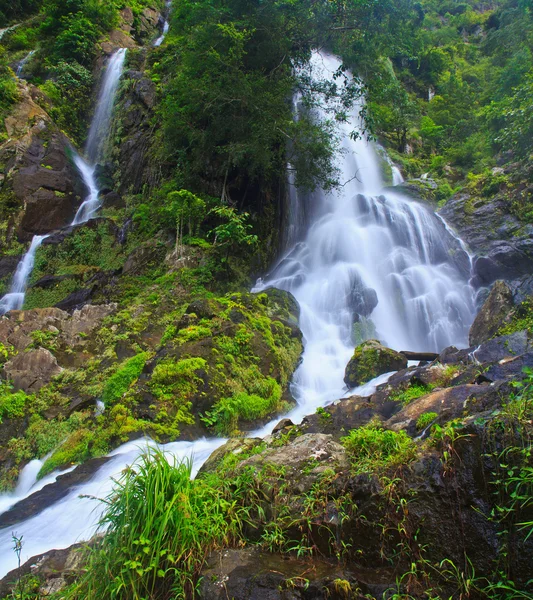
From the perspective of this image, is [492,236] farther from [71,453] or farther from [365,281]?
[71,453]

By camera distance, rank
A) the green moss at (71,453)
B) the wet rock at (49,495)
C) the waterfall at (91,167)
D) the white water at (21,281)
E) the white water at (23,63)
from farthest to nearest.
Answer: the white water at (23,63) → the waterfall at (91,167) → the white water at (21,281) → the green moss at (71,453) → the wet rock at (49,495)

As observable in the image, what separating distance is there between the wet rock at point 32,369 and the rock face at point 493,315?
Answer: 9329mm

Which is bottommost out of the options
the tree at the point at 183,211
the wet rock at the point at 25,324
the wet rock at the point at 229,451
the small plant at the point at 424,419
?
the small plant at the point at 424,419

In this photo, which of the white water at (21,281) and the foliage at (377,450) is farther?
the white water at (21,281)

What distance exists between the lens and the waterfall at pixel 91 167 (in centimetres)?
1260

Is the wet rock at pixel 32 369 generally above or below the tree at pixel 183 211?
below

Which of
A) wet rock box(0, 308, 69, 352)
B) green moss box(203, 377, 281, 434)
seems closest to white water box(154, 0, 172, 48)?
wet rock box(0, 308, 69, 352)

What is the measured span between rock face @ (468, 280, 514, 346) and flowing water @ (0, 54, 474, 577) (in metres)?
1.77

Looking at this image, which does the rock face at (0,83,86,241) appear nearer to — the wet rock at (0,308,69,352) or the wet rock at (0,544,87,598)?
the wet rock at (0,308,69,352)

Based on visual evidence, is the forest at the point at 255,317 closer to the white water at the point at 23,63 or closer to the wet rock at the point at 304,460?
the wet rock at the point at 304,460

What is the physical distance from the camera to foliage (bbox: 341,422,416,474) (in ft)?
9.68

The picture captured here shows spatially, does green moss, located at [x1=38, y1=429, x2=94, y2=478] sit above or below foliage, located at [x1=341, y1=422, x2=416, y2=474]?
below

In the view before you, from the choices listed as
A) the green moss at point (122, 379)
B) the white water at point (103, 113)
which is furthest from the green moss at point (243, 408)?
the white water at point (103, 113)

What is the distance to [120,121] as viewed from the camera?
770 inches
